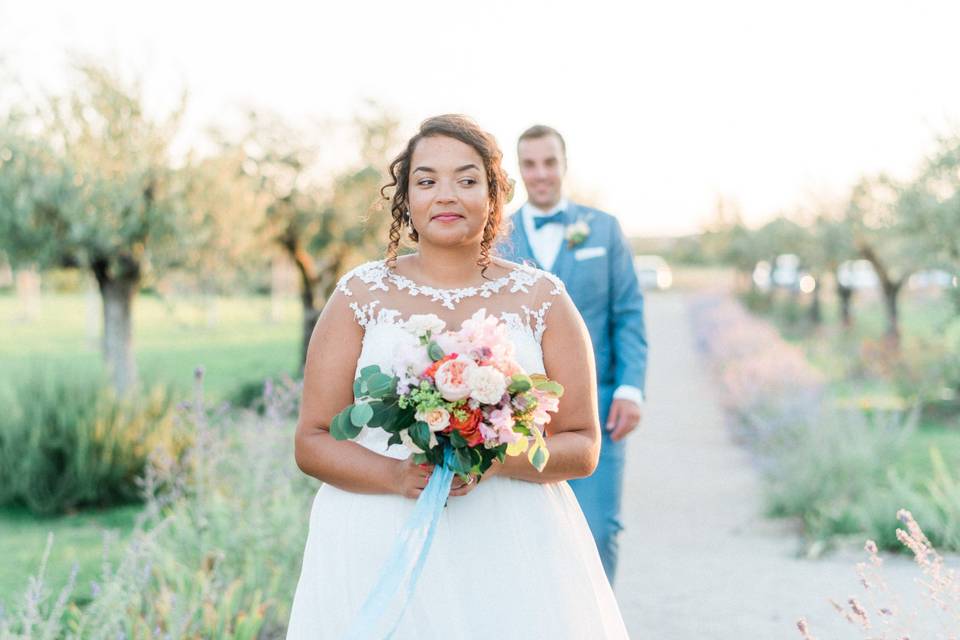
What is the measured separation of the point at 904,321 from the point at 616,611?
1513 inches

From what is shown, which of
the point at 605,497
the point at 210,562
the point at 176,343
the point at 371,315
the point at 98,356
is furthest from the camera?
the point at 176,343

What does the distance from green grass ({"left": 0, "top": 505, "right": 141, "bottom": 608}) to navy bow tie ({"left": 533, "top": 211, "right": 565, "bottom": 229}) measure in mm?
2848

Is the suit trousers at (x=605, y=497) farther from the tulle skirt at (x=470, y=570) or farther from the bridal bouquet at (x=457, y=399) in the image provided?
the bridal bouquet at (x=457, y=399)

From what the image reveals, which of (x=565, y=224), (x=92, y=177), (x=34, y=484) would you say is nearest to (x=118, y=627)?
(x=565, y=224)

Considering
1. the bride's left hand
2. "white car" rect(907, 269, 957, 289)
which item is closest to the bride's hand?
the bride's left hand

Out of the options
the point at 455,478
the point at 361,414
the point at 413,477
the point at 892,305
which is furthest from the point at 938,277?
the point at 361,414

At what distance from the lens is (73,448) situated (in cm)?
885

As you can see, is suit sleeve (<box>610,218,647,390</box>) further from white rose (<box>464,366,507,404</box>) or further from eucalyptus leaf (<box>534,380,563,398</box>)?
white rose (<box>464,366,507,404</box>)

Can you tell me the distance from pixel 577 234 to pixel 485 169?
1926 mm

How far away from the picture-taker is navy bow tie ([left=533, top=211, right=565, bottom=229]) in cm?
475

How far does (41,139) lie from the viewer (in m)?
10.8

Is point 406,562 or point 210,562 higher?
point 406,562

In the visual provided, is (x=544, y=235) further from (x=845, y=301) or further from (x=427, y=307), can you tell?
(x=845, y=301)

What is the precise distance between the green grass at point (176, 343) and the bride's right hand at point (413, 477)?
26.3 ft
